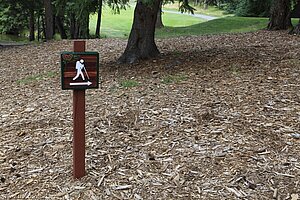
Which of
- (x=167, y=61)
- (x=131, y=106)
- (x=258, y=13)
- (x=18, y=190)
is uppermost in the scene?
(x=258, y=13)

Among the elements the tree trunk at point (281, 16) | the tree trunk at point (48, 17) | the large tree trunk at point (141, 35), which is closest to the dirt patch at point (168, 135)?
→ the large tree trunk at point (141, 35)

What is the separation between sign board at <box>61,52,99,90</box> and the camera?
8.64 feet

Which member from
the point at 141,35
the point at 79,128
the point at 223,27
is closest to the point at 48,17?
the point at 223,27

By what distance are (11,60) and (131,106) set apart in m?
6.61

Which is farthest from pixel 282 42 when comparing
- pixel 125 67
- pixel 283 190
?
pixel 283 190

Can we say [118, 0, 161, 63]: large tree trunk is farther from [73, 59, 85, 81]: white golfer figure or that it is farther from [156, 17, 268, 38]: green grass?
[156, 17, 268, 38]: green grass

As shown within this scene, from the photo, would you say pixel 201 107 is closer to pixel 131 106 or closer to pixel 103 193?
pixel 131 106

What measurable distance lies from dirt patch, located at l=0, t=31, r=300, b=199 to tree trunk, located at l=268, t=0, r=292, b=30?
19.2 feet

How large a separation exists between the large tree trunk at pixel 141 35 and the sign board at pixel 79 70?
13.8ft

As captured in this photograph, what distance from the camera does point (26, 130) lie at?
4.03m

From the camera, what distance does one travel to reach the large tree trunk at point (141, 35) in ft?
22.1

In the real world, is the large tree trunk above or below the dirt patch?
above

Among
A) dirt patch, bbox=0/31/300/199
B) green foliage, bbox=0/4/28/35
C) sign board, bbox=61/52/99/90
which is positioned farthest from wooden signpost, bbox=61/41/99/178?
green foliage, bbox=0/4/28/35

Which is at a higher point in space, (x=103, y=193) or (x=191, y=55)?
(x=191, y=55)
